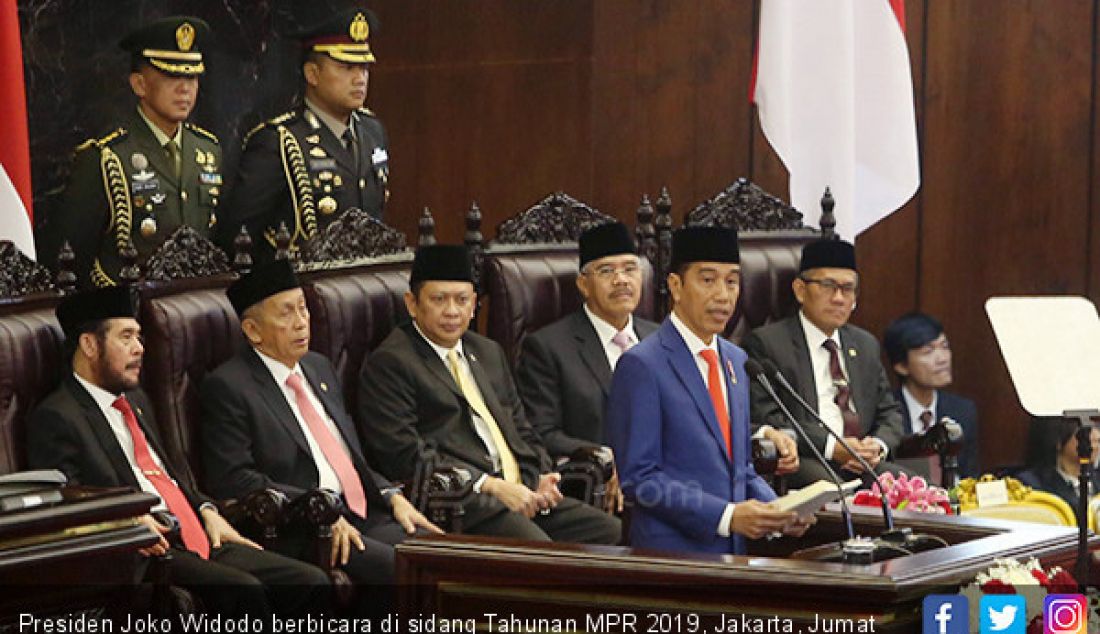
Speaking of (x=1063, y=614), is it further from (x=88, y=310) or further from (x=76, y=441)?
(x=88, y=310)

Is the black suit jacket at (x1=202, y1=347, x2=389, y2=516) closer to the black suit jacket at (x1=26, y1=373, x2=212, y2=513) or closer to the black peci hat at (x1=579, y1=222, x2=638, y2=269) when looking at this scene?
the black suit jacket at (x1=26, y1=373, x2=212, y2=513)

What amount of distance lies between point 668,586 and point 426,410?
2.12 metres

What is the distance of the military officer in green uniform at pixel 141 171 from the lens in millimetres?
6215

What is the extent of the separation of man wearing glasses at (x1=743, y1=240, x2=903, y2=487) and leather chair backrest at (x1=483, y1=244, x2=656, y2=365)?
66cm

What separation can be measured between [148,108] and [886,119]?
9.35 ft

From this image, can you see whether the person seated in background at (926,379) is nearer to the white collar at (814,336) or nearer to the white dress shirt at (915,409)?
the white dress shirt at (915,409)

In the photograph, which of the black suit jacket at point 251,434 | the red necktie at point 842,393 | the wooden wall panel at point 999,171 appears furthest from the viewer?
the wooden wall panel at point 999,171

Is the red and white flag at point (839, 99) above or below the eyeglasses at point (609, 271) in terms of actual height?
above

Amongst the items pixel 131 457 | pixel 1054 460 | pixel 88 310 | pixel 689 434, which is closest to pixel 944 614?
pixel 689 434

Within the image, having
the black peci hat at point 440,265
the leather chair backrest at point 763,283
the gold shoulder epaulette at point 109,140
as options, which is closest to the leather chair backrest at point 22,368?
the black peci hat at point 440,265

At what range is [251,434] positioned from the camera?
526 cm

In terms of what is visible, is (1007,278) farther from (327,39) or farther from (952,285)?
(327,39)

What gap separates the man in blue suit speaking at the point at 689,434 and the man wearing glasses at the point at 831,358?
5.58 feet

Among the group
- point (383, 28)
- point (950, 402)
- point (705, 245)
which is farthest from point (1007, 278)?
point (705, 245)
